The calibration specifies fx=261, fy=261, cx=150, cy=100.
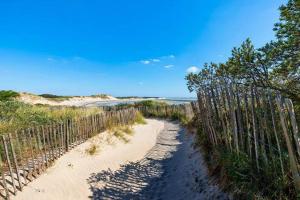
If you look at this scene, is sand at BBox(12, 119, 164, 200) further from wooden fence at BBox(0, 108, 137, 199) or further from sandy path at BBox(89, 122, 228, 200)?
sandy path at BBox(89, 122, 228, 200)

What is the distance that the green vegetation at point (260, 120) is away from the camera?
3926 mm

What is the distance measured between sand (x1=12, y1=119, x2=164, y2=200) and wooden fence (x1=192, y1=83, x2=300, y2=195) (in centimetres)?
352

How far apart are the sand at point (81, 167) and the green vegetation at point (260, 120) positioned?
3148 mm

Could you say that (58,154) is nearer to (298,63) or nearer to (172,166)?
(172,166)

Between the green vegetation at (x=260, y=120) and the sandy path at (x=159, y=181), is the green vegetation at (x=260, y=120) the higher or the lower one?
the higher one

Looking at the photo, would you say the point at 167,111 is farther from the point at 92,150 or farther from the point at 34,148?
the point at 34,148

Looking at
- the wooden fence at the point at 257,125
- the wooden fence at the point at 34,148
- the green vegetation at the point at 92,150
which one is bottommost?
the green vegetation at the point at 92,150

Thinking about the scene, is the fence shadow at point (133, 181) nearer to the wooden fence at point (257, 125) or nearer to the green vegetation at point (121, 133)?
the wooden fence at point (257, 125)

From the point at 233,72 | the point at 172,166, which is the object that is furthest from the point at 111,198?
the point at 233,72

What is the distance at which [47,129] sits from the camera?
745cm

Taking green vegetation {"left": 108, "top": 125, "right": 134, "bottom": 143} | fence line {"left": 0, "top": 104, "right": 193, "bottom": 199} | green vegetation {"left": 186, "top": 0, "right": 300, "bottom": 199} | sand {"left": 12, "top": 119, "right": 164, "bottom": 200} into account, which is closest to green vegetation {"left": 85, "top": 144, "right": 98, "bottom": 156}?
sand {"left": 12, "top": 119, "right": 164, "bottom": 200}

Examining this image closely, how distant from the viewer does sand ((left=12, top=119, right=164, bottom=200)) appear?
5922 mm

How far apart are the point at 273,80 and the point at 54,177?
5.97 metres

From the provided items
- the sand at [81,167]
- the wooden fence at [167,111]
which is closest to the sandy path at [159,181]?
the sand at [81,167]
